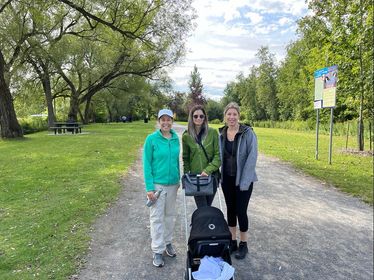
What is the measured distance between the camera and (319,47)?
18.5m

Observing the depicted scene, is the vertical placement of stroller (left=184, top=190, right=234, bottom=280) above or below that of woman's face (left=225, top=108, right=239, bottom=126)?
below

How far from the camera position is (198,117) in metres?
4.41

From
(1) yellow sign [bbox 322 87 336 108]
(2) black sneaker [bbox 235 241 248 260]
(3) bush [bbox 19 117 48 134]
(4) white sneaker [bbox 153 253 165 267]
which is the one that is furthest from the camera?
(3) bush [bbox 19 117 48 134]

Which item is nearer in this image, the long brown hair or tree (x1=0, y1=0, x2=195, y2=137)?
the long brown hair

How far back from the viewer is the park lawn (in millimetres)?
4376

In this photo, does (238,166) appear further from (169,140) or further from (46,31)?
(46,31)

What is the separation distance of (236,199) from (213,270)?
138cm

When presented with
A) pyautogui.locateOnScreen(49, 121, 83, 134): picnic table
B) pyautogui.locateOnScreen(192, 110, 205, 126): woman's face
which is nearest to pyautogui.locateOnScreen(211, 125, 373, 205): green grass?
pyautogui.locateOnScreen(192, 110, 205, 126): woman's face

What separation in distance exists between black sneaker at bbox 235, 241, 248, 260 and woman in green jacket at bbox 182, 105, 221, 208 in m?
0.76

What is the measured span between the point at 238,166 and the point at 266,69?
64377 millimetres

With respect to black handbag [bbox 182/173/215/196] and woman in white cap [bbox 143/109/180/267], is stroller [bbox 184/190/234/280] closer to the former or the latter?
black handbag [bbox 182/173/215/196]

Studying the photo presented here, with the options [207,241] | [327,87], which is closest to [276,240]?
[207,241]

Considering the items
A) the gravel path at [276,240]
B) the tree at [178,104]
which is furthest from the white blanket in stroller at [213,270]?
the tree at [178,104]

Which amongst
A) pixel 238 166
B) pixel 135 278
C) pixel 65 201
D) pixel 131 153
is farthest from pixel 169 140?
pixel 131 153
